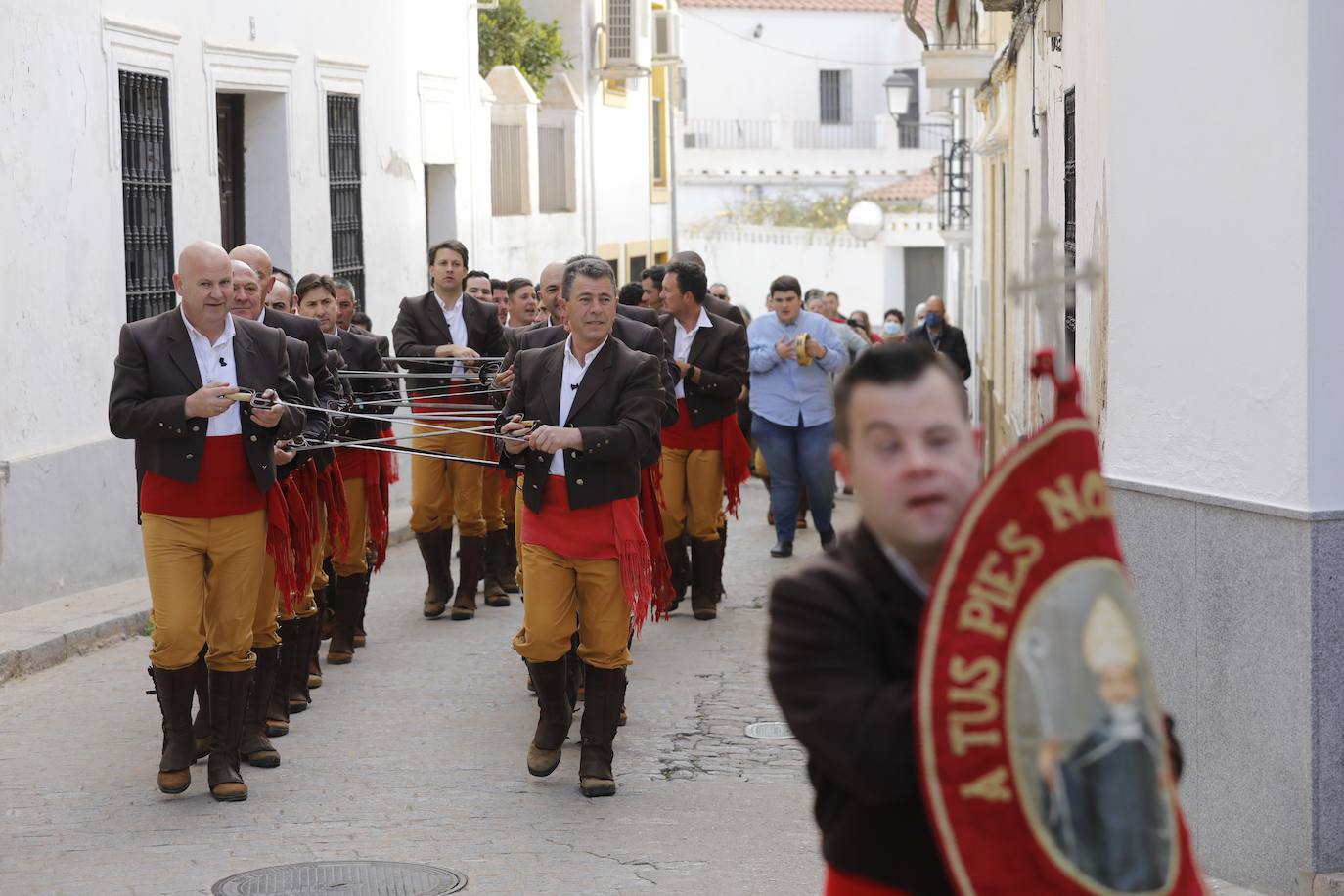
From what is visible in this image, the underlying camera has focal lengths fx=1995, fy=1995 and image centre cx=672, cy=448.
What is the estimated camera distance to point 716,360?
11.6 metres

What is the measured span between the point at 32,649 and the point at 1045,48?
19.7ft

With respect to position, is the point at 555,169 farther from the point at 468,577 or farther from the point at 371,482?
the point at 371,482

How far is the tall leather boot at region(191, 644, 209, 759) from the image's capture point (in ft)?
24.2

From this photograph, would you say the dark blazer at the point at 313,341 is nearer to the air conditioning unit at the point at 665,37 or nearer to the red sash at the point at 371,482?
the red sash at the point at 371,482

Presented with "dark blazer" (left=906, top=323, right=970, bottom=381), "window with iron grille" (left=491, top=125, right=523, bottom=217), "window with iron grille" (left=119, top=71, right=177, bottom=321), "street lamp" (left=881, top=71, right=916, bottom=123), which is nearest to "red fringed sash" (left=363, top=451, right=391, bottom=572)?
"window with iron grille" (left=119, top=71, right=177, bottom=321)

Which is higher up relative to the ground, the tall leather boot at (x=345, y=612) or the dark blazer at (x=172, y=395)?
the dark blazer at (x=172, y=395)

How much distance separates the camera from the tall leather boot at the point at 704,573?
453 inches

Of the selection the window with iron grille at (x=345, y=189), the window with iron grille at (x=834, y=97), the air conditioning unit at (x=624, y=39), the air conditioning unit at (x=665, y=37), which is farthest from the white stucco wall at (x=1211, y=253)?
the window with iron grille at (x=834, y=97)

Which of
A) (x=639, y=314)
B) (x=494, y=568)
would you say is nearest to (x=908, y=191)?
(x=494, y=568)

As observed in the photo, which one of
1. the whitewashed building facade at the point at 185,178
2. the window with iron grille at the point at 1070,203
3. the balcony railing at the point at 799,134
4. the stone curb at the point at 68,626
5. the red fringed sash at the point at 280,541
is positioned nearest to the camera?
the red fringed sash at the point at 280,541

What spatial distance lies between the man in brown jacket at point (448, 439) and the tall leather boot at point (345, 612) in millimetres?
1115

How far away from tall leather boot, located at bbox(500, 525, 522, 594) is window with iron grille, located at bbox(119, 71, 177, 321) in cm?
288

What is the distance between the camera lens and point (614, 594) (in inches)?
295

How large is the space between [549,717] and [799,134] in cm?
5352
